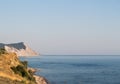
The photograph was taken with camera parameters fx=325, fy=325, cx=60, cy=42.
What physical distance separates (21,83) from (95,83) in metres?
73.5

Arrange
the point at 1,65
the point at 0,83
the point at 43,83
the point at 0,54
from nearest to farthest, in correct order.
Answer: the point at 0,83
the point at 1,65
the point at 0,54
the point at 43,83

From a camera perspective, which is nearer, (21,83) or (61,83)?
(21,83)

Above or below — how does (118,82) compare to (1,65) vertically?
below

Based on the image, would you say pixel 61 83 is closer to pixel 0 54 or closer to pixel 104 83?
pixel 104 83

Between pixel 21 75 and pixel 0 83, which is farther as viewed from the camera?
pixel 21 75

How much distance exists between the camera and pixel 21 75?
75.4 meters

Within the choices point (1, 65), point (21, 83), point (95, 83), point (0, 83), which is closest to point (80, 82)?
point (95, 83)

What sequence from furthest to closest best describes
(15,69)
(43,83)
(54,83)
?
1. (54,83)
2. (43,83)
3. (15,69)

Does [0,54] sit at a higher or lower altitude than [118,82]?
higher

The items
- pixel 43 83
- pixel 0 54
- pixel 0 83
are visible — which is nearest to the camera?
pixel 0 83

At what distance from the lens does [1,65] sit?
70562 mm

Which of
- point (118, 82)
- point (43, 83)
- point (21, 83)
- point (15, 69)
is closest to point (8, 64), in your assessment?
point (15, 69)

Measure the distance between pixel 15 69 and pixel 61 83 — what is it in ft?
167

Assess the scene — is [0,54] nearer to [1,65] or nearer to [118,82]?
[1,65]
